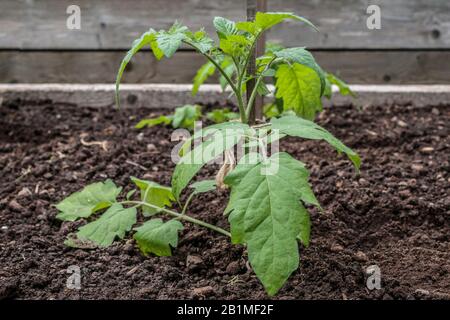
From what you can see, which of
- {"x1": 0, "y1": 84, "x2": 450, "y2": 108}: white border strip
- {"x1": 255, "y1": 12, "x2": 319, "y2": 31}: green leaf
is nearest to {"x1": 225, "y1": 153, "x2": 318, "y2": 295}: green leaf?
{"x1": 255, "y1": 12, "x2": 319, "y2": 31}: green leaf

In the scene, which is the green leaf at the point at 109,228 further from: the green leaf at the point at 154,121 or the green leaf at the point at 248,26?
the green leaf at the point at 154,121

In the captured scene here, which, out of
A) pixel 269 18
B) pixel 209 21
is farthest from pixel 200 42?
pixel 209 21

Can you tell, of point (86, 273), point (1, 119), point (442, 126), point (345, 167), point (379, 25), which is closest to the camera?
point (86, 273)

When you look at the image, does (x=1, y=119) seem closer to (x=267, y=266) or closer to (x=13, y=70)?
(x=13, y=70)

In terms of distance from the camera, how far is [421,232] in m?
1.83

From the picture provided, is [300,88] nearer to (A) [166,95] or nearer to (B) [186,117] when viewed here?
(B) [186,117]

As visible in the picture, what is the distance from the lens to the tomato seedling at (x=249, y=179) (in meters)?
1.29

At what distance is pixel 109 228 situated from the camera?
1707mm

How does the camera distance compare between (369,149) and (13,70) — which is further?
(13,70)

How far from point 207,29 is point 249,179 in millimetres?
2123

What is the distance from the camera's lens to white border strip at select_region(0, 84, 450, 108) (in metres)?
3.03

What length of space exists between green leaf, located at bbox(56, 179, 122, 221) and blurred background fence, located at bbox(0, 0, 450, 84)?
60.6 inches

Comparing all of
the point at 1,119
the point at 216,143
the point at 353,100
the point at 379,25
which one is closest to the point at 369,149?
the point at 353,100

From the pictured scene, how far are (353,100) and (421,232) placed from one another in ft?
4.34
